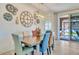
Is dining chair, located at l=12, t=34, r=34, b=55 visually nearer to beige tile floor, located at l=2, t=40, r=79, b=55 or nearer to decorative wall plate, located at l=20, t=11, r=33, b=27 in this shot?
beige tile floor, located at l=2, t=40, r=79, b=55

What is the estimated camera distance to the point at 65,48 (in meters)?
2.21

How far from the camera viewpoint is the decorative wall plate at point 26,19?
2193 mm

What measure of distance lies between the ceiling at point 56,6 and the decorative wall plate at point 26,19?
0.24 metres

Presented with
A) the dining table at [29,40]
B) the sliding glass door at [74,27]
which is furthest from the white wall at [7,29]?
the sliding glass door at [74,27]

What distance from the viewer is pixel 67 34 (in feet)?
7.71

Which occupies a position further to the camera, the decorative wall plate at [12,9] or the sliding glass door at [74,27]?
the sliding glass door at [74,27]

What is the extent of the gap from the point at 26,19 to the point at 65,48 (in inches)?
39.9

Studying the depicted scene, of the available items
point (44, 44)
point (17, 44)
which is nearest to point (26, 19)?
point (17, 44)

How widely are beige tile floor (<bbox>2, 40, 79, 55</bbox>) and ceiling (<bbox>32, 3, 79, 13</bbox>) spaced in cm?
70

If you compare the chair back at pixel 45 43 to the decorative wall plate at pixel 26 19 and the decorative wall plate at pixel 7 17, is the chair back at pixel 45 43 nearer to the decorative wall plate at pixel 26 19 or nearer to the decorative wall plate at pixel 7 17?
the decorative wall plate at pixel 26 19

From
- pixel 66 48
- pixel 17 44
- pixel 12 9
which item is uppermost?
pixel 12 9

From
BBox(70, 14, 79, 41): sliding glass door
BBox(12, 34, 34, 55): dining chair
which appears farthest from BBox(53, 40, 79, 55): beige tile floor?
BBox(12, 34, 34, 55): dining chair

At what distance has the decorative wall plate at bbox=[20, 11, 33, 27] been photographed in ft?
7.20

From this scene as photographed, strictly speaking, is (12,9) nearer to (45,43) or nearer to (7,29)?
(7,29)
